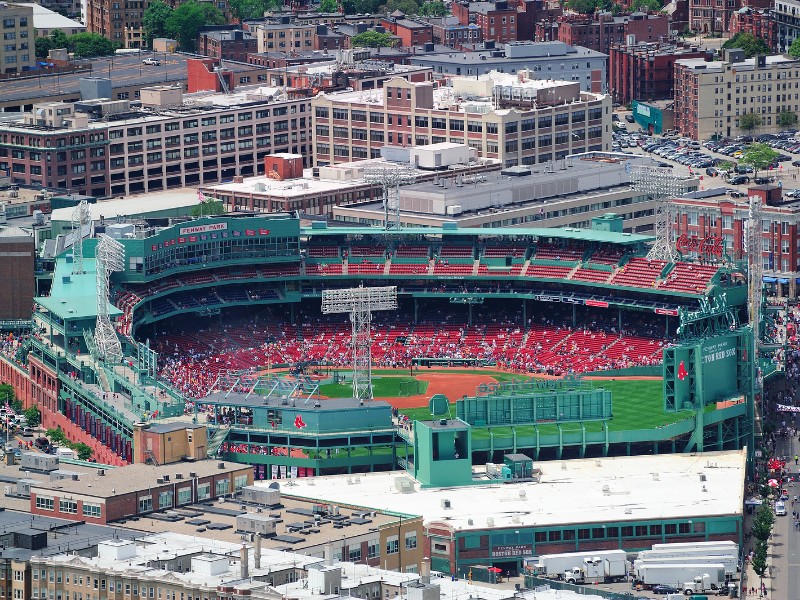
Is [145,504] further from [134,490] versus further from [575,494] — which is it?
[575,494]

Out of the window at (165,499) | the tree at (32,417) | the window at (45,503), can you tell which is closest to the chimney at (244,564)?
the window at (165,499)

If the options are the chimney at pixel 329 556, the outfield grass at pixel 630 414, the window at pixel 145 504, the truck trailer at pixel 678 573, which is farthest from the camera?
the outfield grass at pixel 630 414

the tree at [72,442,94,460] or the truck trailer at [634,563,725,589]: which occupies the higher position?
the tree at [72,442,94,460]

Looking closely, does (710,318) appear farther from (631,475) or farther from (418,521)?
(418,521)

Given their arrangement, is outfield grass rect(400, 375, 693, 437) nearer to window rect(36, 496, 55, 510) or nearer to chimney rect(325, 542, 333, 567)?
window rect(36, 496, 55, 510)

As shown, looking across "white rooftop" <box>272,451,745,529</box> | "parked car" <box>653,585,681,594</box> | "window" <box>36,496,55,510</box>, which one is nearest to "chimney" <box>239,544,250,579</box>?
"window" <box>36,496,55,510</box>

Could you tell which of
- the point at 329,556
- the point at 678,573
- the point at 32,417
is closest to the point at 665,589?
the point at 678,573

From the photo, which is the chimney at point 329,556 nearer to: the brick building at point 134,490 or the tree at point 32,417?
the brick building at point 134,490
